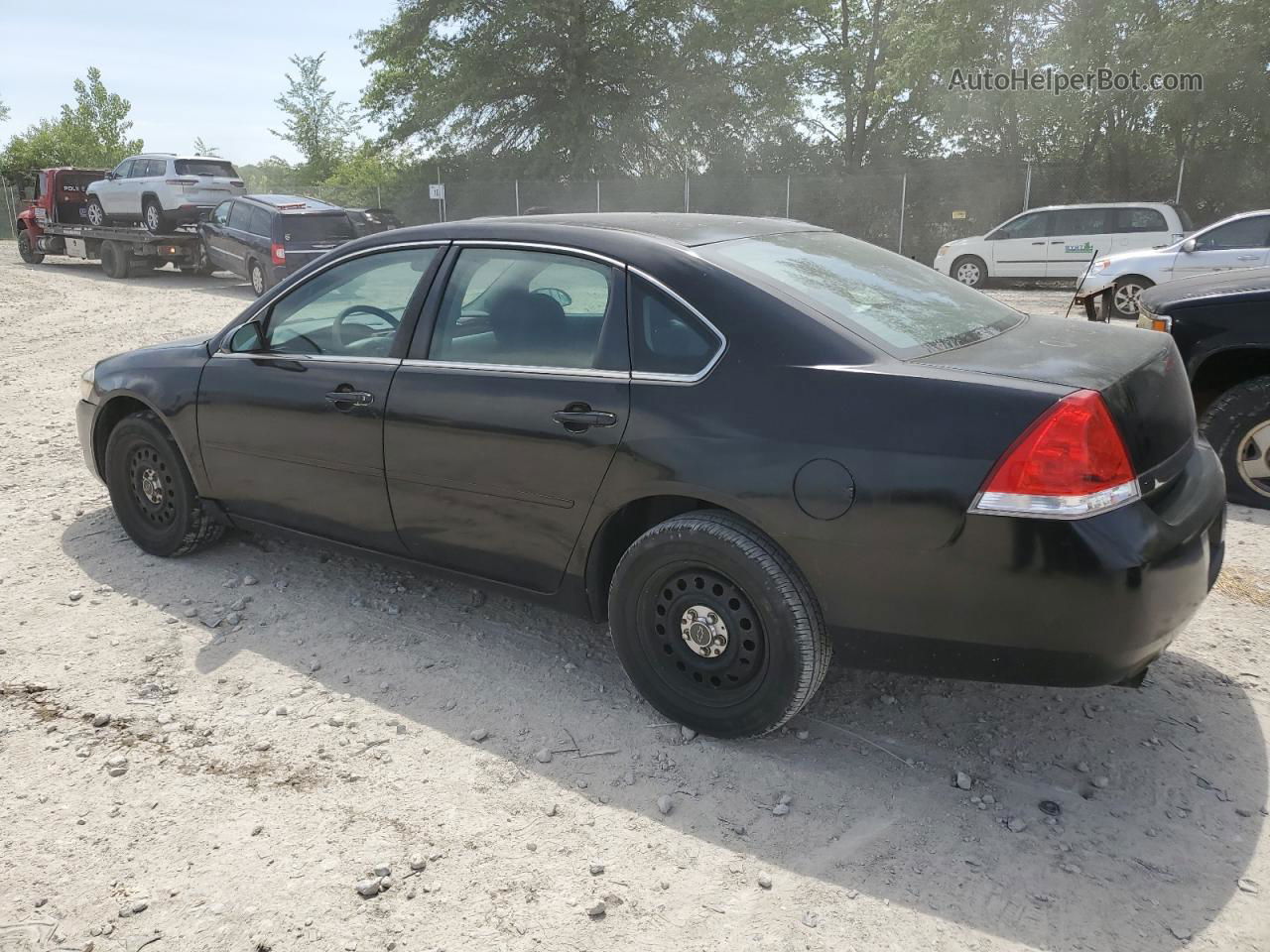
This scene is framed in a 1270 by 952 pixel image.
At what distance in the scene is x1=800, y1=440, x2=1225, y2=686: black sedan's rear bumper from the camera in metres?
2.61

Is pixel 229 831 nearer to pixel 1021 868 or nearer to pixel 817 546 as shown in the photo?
pixel 817 546

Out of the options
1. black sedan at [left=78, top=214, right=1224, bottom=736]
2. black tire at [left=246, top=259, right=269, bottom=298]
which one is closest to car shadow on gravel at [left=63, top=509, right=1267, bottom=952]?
black sedan at [left=78, top=214, right=1224, bottom=736]

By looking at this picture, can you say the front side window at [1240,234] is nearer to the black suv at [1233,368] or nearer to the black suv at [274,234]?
the black suv at [1233,368]

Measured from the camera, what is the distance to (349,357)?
3.97 metres

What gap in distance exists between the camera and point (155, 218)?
20594 mm

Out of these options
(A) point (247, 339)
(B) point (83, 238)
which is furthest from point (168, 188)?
(A) point (247, 339)

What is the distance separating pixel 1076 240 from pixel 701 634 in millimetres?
17423

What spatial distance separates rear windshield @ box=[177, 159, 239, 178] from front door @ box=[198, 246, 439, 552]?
1868 centimetres

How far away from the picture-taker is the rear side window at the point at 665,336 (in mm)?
3123

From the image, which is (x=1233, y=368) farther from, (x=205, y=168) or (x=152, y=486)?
(x=205, y=168)

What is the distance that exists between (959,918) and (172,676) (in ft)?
9.29

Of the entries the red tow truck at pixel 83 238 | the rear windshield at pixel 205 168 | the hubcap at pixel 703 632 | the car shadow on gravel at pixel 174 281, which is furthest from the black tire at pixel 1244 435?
the rear windshield at pixel 205 168

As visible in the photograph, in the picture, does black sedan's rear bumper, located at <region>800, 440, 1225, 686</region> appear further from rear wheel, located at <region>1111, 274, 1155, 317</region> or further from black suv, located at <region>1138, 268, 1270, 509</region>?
rear wheel, located at <region>1111, 274, 1155, 317</region>

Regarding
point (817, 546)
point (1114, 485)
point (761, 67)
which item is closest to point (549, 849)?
point (817, 546)
